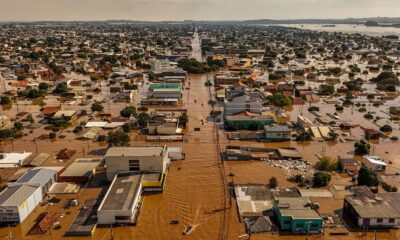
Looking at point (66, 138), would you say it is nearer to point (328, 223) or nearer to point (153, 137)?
point (153, 137)

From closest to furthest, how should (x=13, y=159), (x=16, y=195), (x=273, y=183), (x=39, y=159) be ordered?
(x=16, y=195) → (x=273, y=183) → (x=13, y=159) → (x=39, y=159)

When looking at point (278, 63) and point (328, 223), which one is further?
point (278, 63)

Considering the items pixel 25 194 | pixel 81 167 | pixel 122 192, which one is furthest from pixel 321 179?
pixel 25 194

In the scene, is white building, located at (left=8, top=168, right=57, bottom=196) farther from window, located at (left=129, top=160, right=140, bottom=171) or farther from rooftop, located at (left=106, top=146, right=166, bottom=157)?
window, located at (left=129, top=160, right=140, bottom=171)

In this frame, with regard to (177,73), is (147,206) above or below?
below

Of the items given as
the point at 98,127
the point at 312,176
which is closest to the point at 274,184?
the point at 312,176

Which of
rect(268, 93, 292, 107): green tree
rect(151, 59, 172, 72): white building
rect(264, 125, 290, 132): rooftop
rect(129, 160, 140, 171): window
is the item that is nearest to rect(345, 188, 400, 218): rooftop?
rect(264, 125, 290, 132): rooftop

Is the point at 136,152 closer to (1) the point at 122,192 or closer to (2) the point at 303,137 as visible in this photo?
(1) the point at 122,192
